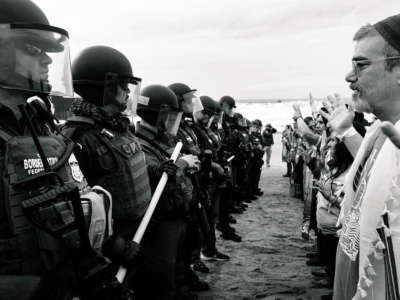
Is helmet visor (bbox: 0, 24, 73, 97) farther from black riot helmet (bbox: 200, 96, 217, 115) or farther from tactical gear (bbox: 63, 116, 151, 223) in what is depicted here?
black riot helmet (bbox: 200, 96, 217, 115)

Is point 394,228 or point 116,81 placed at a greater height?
point 116,81

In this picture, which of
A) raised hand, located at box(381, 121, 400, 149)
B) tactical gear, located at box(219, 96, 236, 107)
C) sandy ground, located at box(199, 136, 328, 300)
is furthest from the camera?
tactical gear, located at box(219, 96, 236, 107)

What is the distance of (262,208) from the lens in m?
11.0

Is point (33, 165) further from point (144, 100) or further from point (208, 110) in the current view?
point (208, 110)

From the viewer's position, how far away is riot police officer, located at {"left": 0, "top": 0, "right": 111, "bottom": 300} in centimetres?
159

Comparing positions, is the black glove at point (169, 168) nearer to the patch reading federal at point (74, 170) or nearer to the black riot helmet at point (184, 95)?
the patch reading federal at point (74, 170)

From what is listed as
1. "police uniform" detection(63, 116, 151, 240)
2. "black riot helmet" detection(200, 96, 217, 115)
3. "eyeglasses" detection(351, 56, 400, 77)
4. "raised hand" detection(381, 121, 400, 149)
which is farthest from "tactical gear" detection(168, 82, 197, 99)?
"raised hand" detection(381, 121, 400, 149)

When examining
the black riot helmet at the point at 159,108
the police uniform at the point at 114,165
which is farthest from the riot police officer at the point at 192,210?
the police uniform at the point at 114,165

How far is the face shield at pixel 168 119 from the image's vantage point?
14.0 feet

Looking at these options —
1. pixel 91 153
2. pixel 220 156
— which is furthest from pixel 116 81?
pixel 220 156

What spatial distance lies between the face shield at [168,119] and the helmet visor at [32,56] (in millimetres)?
2234

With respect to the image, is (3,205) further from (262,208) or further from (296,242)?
(262,208)

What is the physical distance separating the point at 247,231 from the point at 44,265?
6845 mm

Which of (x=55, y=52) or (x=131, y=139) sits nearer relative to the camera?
(x=55, y=52)
